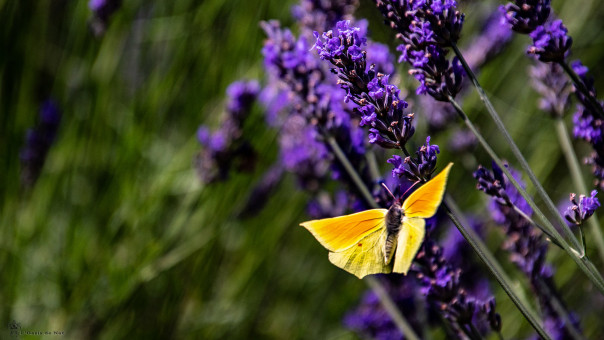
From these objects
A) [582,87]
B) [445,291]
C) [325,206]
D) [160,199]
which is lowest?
[160,199]

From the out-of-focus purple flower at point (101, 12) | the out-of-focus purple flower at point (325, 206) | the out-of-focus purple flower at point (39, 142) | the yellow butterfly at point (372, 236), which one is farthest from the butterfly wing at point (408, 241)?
the out-of-focus purple flower at point (39, 142)

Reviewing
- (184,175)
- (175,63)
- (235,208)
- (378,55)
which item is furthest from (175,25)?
(378,55)

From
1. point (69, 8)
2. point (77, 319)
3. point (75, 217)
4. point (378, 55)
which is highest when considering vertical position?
point (378, 55)

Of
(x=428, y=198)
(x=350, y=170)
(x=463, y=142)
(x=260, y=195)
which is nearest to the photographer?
(x=428, y=198)

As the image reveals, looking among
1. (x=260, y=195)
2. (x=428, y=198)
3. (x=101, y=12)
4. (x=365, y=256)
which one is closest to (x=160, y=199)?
(x=260, y=195)

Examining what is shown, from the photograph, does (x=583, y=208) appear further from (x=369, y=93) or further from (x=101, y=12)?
(x=101, y=12)

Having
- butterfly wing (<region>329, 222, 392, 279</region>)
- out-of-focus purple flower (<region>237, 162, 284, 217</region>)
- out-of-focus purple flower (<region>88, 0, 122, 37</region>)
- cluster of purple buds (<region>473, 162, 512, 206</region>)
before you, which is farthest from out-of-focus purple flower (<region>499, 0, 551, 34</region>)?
out-of-focus purple flower (<region>88, 0, 122, 37</region>)

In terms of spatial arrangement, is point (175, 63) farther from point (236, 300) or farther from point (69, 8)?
point (236, 300)
